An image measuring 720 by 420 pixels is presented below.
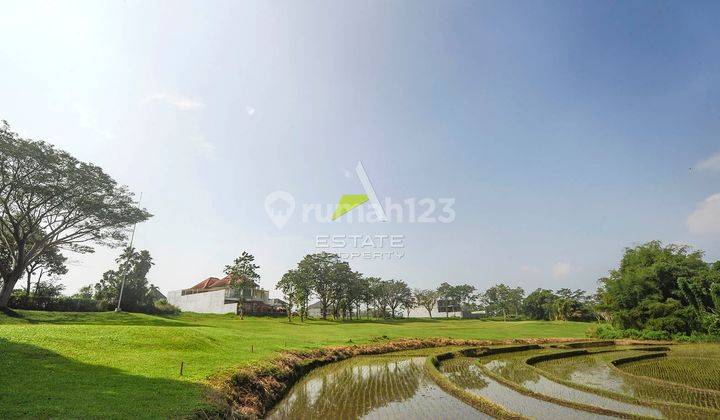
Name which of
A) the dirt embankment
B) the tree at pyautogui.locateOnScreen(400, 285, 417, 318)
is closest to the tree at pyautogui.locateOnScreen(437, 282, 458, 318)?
the tree at pyautogui.locateOnScreen(400, 285, 417, 318)

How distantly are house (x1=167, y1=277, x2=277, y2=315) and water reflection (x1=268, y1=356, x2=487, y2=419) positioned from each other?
42632mm

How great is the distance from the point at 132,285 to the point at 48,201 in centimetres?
2089

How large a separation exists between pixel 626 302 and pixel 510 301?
79.3 metres

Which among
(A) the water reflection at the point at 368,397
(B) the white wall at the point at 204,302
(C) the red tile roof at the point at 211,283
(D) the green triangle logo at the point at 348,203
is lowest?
(A) the water reflection at the point at 368,397

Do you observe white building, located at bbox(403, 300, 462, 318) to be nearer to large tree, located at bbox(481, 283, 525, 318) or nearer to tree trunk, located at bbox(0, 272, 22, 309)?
large tree, located at bbox(481, 283, 525, 318)

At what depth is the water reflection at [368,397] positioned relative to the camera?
12695 millimetres

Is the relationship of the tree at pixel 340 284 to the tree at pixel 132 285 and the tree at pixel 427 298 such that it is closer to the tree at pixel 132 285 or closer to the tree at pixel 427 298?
the tree at pixel 132 285

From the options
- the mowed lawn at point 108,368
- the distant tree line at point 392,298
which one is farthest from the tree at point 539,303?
the mowed lawn at point 108,368

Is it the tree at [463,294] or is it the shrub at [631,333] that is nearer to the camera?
the shrub at [631,333]

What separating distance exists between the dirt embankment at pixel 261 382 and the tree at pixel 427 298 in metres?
93.8

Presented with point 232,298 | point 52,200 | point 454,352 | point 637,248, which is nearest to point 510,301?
point 637,248

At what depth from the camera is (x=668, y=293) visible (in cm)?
4222

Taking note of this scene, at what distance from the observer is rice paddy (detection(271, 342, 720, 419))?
42.1 feet

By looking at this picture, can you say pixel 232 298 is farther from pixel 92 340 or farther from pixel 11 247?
pixel 92 340
